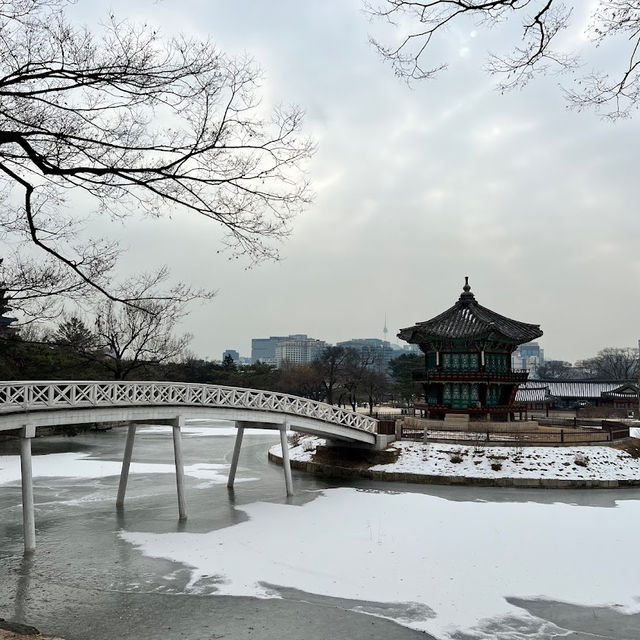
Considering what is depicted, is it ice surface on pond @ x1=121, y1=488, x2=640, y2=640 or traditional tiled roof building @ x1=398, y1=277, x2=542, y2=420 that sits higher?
traditional tiled roof building @ x1=398, y1=277, x2=542, y2=420

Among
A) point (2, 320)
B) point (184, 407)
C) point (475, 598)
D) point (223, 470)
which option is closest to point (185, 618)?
point (475, 598)

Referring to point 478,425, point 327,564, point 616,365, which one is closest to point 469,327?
point 478,425

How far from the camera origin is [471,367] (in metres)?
34.1

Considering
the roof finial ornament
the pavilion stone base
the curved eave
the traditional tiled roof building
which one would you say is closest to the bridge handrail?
the pavilion stone base

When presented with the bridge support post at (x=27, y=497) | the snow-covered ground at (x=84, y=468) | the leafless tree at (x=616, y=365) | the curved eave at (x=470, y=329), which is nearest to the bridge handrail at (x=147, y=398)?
the bridge support post at (x=27, y=497)

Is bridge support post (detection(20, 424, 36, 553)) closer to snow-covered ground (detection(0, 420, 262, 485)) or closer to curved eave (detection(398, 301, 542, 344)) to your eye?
snow-covered ground (detection(0, 420, 262, 485))

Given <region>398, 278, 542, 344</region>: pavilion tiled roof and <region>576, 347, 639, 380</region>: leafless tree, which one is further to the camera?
<region>576, 347, 639, 380</region>: leafless tree

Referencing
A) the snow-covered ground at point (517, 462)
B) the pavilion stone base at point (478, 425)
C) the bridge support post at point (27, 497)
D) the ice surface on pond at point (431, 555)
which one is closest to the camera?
the ice surface on pond at point (431, 555)

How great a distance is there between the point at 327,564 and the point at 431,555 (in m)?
2.66

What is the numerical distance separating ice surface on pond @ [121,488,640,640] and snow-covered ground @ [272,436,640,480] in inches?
195

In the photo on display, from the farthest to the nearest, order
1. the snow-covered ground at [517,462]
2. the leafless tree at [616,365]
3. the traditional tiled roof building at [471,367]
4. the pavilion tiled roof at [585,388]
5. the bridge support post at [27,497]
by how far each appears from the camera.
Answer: the leafless tree at [616,365] → the pavilion tiled roof at [585,388] → the traditional tiled roof building at [471,367] → the snow-covered ground at [517,462] → the bridge support post at [27,497]

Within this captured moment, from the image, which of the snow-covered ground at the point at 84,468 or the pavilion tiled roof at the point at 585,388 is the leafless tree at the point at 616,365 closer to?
the pavilion tiled roof at the point at 585,388

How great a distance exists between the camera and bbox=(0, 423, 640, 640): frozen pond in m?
9.99

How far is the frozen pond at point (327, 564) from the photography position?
9992 millimetres
